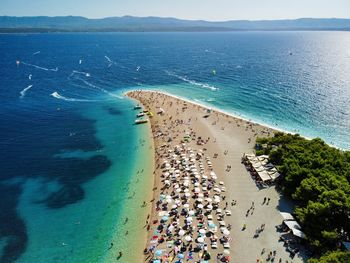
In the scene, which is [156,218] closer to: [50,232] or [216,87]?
[50,232]

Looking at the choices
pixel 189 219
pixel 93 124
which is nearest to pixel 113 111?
pixel 93 124

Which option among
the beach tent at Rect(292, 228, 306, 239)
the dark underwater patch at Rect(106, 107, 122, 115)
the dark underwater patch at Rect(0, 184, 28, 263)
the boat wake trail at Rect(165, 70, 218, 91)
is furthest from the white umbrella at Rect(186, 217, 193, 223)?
the boat wake trail at Rect(165, 70, 218, 91)

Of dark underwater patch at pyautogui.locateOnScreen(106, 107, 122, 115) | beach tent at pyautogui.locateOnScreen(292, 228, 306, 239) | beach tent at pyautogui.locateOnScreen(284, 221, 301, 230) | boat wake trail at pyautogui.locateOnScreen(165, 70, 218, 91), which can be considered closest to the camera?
beach tent at pyautogui.locateOnScreen(292, 228, 306, 239)

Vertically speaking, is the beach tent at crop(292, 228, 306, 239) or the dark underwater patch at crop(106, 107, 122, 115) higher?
the dark underwater patch at crop(106, 107, 122, 115)

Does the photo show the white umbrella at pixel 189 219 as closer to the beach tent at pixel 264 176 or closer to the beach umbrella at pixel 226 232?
the beach umbrella at pixel 226 232

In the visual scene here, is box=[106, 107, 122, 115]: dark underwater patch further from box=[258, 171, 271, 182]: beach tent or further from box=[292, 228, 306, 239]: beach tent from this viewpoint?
box=[292, 228, 306, 239]: beach tent

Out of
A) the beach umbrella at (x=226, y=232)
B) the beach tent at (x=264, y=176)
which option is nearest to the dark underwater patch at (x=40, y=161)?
the beach umbrella at (x=226, y=232)

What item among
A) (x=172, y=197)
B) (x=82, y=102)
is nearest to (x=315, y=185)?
(x=172, y=197)
